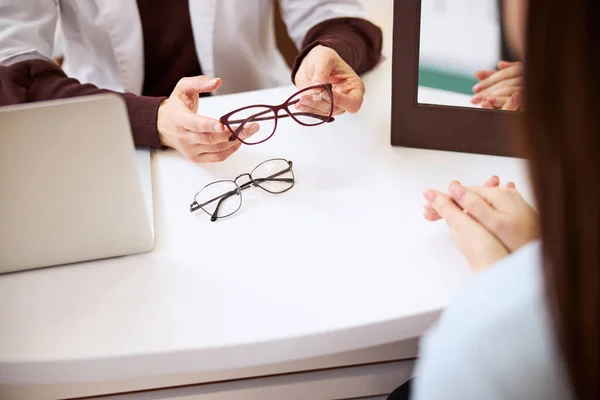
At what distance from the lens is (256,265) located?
70cm

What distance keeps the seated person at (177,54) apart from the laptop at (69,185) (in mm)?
181

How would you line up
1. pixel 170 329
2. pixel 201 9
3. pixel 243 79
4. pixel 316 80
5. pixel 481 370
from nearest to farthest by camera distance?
pixel 481 370 → pixel 170 329 → pixel 316 80 → pixel 201 9 → pixel 243 79

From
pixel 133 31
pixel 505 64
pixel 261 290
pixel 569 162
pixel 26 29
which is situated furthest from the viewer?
pixel 133 31

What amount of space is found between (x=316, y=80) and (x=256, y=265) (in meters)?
0.35

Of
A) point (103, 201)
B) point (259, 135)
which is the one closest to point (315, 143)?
point (259, 135)

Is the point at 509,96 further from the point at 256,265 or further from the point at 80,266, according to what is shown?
the point at 80,266

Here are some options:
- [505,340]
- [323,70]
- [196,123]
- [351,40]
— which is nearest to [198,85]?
[196,123]

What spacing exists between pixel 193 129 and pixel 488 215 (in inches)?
16.4

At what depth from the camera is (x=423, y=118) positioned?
88 cm

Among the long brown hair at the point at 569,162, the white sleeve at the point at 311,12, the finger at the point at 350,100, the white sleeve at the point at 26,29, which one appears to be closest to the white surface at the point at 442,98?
the finger at the point at 350,100

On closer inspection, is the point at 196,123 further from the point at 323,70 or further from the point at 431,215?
the point at 431,215

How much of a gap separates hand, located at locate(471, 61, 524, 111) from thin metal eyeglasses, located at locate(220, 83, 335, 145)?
0.21m

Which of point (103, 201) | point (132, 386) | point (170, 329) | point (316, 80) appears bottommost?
point (132, 386)

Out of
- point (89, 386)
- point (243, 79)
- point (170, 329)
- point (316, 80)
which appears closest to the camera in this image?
point (170, 329)
